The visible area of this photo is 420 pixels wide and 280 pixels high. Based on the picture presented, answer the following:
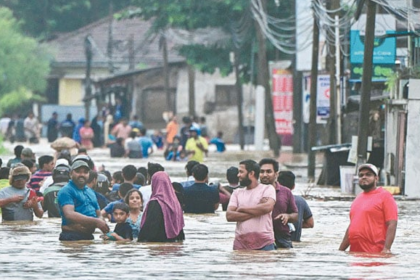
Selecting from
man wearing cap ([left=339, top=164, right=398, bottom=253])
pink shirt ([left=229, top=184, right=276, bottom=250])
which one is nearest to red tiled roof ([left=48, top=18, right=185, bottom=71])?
pink shirt ([left=229, top=184, right=276, bottom=250])

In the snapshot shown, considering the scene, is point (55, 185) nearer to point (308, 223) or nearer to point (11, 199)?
point (11, 199)

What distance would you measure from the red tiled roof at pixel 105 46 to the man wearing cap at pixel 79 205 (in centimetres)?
7241

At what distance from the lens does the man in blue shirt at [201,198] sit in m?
25.2

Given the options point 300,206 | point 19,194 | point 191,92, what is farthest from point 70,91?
point 300,206

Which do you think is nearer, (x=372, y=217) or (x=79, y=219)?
(x=372, y=217)

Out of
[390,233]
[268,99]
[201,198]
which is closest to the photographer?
[390,233]

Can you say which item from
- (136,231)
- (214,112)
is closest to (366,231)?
(136,231)

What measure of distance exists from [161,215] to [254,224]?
2.25 meters

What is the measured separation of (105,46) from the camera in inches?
3688

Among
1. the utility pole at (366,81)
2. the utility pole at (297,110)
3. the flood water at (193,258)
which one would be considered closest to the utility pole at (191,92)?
the utility pole at (297,110)

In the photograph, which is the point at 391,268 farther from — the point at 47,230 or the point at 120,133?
the point at 120,133

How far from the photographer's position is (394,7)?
104ft

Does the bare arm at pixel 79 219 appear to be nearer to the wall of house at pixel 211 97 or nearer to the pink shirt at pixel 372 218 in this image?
the pink shirt at pixel 372 218

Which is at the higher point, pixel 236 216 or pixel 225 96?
pixel 225 96
